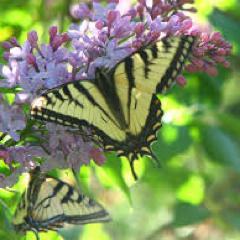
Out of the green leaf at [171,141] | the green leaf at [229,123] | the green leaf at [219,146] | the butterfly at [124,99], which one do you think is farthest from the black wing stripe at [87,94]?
the green leaf at [229,123]

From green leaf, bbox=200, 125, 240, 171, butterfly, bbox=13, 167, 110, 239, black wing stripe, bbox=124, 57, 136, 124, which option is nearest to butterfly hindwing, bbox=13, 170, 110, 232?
butterfly, bbox=13, 167, 110, 239

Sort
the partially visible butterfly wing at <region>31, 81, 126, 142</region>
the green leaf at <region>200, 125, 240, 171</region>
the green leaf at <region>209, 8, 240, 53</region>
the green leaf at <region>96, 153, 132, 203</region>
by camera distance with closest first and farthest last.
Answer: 1. the partially visible butterfly wing at <region>31, 81, 126, 142</region>
2. the green leaf at <region>96, 153, 132, 203</region>
3. the green leaf at <region>209, 8, 240, 53</region>
4. the green leaf at <region>200, 125, 240, 171</region>

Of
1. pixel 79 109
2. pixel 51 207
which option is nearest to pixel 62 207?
pixel 51 207

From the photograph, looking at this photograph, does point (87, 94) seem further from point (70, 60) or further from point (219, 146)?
point (219, 146)

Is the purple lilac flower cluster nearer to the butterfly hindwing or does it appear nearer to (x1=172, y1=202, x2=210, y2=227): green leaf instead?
the butterfly hindwing

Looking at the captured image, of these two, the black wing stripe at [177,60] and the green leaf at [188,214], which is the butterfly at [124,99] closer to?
the black wing stripe at [177,60]

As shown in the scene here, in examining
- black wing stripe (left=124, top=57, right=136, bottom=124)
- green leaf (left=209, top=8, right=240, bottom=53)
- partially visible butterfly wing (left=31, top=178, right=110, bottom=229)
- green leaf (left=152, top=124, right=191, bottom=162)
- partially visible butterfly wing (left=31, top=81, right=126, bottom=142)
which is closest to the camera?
partially visible butterfly wing (left=31, top=81, right=126, bottom=142)

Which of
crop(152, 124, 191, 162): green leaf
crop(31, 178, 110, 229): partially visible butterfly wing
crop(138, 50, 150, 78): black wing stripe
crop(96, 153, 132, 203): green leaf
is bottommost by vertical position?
crop(152, 124, 191, 162): green leaf

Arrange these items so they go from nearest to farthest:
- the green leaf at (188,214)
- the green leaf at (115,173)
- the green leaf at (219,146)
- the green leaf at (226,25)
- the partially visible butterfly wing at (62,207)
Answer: the partially visible butterfly wing at (62,207) < the green leaf at (115,173) < the green leaf at (226,25) < the green leaf at (219,146) < the green leaf at (188,214)
